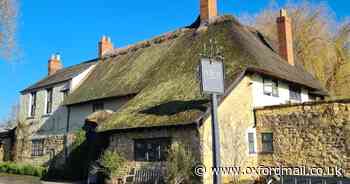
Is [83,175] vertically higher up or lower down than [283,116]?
lower down

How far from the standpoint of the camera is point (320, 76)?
106 ft

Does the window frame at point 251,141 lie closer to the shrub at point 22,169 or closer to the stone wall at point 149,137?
the stone wall at point 149,137

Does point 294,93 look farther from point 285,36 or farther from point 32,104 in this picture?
point 32,104

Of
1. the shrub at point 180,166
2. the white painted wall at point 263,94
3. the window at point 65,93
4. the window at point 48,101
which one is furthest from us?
the window at point 48,101

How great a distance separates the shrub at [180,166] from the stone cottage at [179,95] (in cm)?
48

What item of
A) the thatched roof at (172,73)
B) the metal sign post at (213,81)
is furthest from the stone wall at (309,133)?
the metal sign post at (213,81)

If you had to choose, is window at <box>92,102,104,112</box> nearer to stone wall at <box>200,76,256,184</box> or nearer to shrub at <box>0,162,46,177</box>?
shrub at <box>0,162,46,177</box>

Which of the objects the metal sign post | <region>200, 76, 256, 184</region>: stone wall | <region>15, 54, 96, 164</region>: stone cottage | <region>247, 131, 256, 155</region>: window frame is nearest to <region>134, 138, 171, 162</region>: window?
<region>200, 76, 256, 184</region>: stone wall

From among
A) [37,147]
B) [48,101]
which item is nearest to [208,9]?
[48,101]

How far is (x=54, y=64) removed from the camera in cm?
3412

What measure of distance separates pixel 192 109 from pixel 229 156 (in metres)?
2.75

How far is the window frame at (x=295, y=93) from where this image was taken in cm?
2036

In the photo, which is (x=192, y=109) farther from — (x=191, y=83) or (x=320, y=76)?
(x=320, y=76)

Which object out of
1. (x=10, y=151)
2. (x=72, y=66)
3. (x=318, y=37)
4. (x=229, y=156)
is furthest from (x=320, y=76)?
(x=10, y=151)
